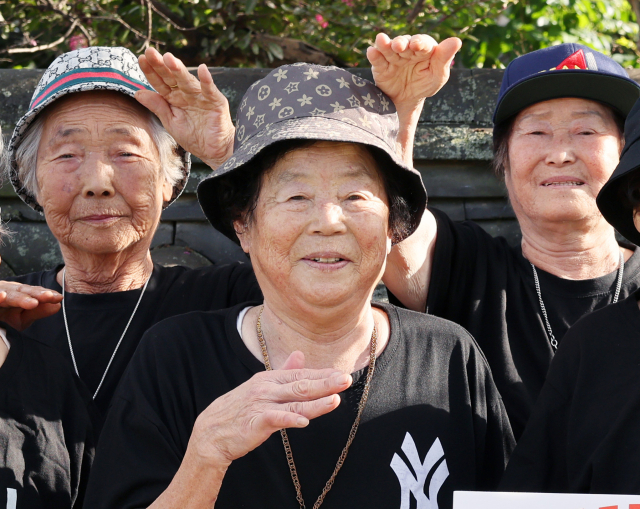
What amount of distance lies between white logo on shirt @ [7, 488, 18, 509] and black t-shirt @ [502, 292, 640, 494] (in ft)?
3.94

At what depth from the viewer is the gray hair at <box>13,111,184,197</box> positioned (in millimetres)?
2859

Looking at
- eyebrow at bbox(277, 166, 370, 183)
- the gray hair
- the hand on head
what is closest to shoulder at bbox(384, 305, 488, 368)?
eyebrow at bbox(277, 166, 370, 183)

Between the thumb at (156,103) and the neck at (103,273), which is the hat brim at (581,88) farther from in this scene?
the neck at (103,273)

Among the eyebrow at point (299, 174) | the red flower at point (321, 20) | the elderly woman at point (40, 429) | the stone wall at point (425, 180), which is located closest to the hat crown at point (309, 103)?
the eyebrow at point (299, 174)

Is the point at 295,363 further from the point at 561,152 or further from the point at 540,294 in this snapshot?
the point at 561,152

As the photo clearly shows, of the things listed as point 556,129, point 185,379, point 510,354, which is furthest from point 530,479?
point 556,129

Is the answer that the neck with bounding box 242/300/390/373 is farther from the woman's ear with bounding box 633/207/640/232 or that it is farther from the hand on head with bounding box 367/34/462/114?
the woman's ear with bounding box 633/207/640/232

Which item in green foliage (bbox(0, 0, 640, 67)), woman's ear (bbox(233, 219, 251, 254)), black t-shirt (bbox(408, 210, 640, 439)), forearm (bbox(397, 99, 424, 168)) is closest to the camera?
woman's ear (bbox(233, 219, 251, 254))

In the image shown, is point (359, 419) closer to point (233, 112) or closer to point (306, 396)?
point (306, 396)

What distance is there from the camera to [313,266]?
6.69 ft

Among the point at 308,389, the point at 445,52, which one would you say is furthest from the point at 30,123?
the point at 308,389

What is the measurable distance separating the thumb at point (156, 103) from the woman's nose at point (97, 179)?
334 mm

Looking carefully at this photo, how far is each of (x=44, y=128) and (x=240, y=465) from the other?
153cm

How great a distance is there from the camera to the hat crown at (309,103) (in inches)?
83.2
